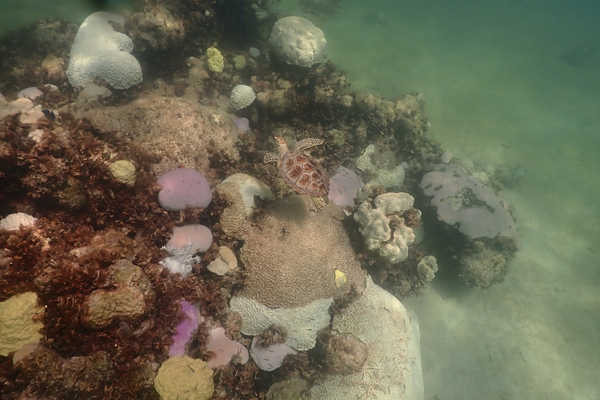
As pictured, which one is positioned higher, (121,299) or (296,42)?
(296,42)

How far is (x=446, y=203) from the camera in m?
8.78

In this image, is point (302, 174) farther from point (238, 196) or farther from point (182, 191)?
point (182, 191)

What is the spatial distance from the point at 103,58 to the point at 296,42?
527cm

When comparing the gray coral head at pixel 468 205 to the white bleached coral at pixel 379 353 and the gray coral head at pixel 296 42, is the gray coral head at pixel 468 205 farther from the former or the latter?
the gray coral head at pixel 296 42

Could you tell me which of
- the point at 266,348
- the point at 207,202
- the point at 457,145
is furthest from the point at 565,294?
the point at 207,202

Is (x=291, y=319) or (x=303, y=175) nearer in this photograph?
(x=303, y=175)

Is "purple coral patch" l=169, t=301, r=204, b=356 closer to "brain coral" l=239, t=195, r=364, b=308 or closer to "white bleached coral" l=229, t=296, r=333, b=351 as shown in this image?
"white bleached coral" l=229, t=296, r=333, b=351

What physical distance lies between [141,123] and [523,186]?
16611 millimetres

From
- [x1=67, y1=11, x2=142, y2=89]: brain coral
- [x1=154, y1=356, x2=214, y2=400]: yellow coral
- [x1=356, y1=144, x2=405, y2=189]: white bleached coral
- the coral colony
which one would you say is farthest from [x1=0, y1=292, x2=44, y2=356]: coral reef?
[x1=356, y1=144, x2=405, y2=189]: white bleached coral

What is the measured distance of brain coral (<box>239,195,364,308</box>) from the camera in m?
5.29

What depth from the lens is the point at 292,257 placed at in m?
5.43

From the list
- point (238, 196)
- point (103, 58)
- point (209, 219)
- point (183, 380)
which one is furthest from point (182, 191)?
point (103, 58)

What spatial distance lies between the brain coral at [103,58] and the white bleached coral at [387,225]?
6.84 m

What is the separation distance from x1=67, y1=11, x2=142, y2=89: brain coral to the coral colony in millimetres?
45
